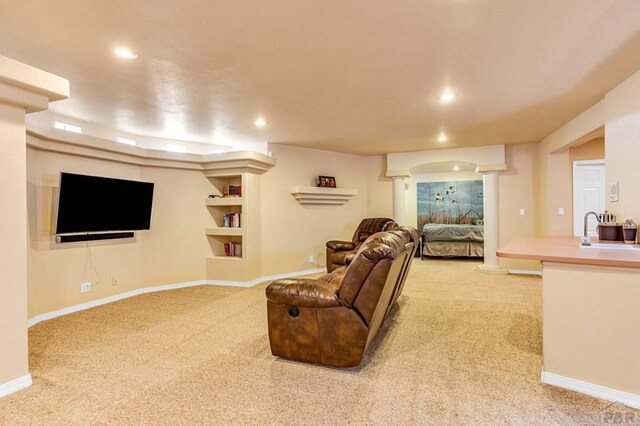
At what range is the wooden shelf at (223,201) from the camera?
5.22 meters

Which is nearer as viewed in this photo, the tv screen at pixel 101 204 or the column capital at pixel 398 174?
the tv screen at pixel 101 204

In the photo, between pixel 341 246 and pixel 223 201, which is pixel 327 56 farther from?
pixel 341 246

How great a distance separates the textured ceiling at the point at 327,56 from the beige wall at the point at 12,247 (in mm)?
689

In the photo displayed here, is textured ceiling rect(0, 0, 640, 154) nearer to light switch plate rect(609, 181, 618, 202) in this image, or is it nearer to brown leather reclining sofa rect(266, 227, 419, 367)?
light switch plate rect(609, 181, 618, 202)

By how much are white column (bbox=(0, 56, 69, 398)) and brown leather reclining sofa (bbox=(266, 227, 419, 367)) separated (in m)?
1.72

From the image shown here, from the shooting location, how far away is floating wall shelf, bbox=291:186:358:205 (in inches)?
230

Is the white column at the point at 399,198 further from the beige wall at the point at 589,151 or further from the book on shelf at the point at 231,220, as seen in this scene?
the book on shelf at the point at 231,220

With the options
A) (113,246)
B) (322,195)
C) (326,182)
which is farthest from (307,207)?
(113,246)

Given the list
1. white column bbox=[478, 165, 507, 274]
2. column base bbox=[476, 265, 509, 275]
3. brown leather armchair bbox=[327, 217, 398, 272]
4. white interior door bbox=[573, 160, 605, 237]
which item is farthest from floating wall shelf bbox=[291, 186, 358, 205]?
white interior door bbox=[573, 160, 605, 237]

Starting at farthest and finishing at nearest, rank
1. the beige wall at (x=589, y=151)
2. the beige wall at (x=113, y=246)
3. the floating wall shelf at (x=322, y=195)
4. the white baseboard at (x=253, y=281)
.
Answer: the floating wall shelf at (x=322, y=195)
the white baseboard at (x=253, y=281)
the beige wall at (x=589, y=151)
the beige wall at (x=113, y=246)

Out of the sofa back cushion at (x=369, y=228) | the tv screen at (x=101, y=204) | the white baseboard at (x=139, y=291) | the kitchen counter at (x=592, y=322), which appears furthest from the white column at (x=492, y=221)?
the tv screen at (x=101, y=204)

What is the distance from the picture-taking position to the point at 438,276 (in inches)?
228

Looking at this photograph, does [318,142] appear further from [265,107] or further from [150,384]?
[150,384]

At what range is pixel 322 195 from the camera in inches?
241
